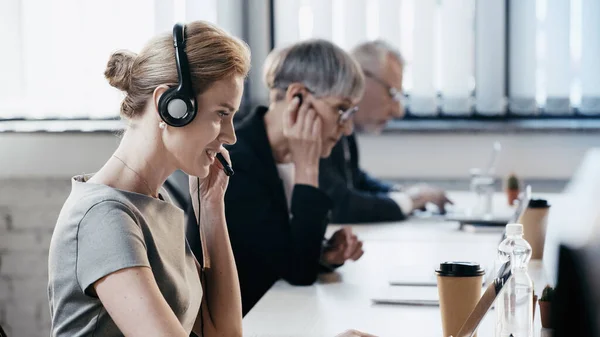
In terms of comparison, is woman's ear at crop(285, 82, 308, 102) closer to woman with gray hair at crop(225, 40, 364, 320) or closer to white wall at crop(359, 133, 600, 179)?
woman with gray hair at crop(225, 40, 364, 320)

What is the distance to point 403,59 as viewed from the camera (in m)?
3.42

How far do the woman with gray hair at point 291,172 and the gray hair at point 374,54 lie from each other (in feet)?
3.75

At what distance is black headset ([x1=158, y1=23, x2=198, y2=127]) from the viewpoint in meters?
1.24

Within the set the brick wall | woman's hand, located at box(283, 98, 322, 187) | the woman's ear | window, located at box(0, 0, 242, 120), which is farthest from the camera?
window, located at box(0, 0, 242, 120)

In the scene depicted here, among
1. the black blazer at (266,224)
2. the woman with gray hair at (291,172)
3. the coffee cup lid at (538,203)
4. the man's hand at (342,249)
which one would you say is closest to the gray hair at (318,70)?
the woman with gray hair at (291,172)

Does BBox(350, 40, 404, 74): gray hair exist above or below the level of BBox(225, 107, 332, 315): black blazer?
above

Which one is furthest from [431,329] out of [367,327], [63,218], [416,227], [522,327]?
[416,227]

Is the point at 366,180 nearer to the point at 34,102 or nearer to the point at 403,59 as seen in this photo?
the point at 403,59

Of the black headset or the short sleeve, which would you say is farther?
the black headset

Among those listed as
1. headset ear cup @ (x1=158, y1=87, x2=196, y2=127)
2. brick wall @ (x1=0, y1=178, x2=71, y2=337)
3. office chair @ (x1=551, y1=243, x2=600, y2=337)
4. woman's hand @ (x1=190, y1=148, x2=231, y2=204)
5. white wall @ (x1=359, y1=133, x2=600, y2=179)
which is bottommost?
brick wall @ (x1=0, y1=178, x2=71, y2=337)

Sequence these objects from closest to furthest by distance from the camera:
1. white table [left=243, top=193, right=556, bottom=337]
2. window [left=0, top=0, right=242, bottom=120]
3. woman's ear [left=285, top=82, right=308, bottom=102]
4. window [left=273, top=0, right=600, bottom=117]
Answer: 1. white table [left=243, top=193, right=556, bottom=337]
2. woman's ear [left=285, top=82, right=308, bottom=102]
3. window [left=0, top=0, right=242, bottom=120]
4. window [left=273, top=0, right=600, bottom=117]

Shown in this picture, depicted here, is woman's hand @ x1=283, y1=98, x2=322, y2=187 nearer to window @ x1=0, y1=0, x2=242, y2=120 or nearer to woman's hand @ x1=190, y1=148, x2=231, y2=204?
woman's hand @ x1=190, y1=148, x2=231, y2=204

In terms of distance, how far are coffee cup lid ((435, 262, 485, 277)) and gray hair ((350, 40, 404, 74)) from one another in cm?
211

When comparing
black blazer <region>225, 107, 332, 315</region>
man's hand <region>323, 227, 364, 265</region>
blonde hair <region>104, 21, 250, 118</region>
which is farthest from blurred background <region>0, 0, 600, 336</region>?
blonde hair <region>104, 21, 250, 118</region>
